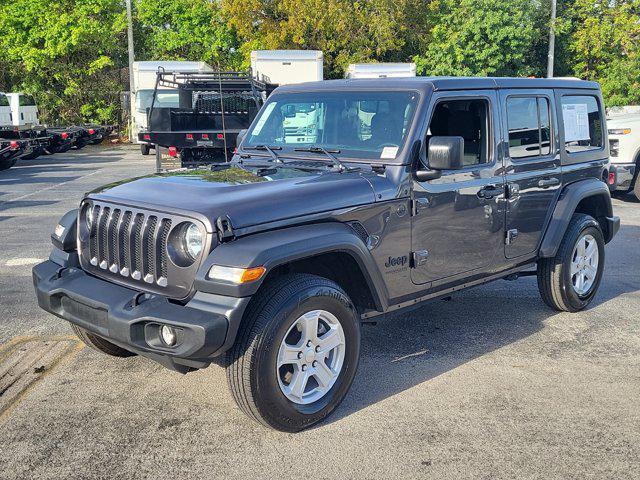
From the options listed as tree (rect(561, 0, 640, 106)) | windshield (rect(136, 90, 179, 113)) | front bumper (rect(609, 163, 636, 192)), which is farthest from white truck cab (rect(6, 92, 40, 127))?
tree (rect(561, 0, 640, 106))

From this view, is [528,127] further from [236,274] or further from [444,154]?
[236,274]

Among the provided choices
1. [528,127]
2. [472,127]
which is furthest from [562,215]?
[472,127]

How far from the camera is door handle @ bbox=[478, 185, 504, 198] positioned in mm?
4812

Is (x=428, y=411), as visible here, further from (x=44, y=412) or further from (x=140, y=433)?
(x=44, y=412)

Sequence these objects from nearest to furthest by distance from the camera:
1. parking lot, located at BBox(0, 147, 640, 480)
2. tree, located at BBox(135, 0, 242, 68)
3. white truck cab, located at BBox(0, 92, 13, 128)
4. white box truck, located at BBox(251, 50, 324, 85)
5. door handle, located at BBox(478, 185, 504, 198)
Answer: parking lot, located at BBox(0, 147, 640, 480), door handle, located at BBox(478, 185, 504, 198), white box truck, located at BBox(251, 50, 324, 85), white truck cab, located at BBox(0, 92, 13, 128), tree, located at BBox(135, 0, 242, 68)

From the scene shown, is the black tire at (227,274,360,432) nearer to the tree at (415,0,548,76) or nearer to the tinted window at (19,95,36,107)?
the tinted window at (19,95,36,107)

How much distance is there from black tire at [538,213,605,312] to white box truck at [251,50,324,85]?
56.3 feet

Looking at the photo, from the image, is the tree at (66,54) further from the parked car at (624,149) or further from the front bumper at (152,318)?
the front bumper at (152,318)

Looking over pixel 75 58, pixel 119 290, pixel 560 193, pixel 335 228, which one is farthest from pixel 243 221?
pixel 75 58

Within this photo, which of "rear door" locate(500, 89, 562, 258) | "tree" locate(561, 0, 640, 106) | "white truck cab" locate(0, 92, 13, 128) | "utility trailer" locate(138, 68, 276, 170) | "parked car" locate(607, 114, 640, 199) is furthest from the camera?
"tree" locate(561, 0, 640, 106)

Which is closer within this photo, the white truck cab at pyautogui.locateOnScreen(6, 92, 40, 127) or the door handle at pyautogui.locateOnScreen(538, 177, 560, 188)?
the door handle at pyautogui.locateOnScreen(538, 177, 560, 188)

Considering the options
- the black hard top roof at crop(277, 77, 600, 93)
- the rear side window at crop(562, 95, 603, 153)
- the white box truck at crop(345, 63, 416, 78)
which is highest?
the white box truck at crop(345, 63, 416, 78)

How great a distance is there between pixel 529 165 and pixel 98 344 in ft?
11.1

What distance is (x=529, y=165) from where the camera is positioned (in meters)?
5.28
